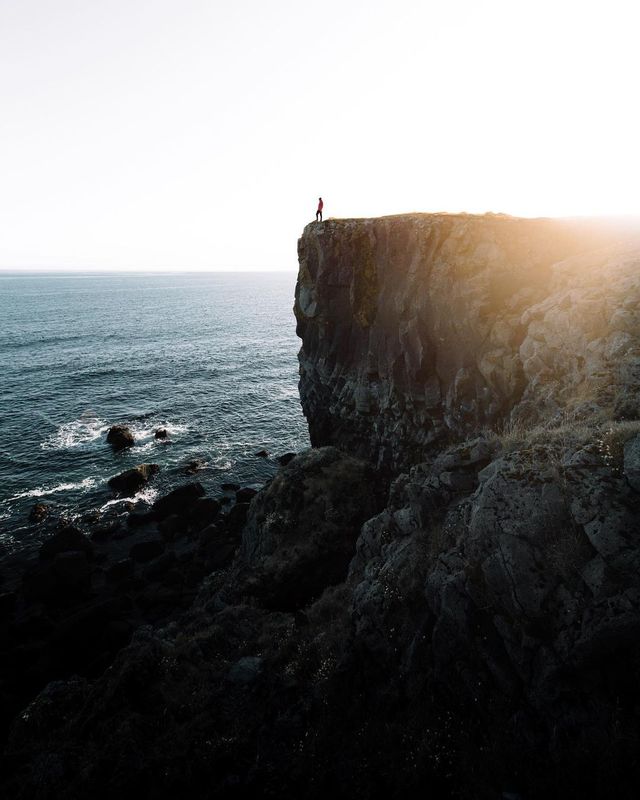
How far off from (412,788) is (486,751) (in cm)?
222

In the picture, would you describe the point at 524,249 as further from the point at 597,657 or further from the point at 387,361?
the point at 597,657

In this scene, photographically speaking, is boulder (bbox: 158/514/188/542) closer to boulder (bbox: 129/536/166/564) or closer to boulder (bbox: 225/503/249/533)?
boulder (bbox: 129/536/166/564)

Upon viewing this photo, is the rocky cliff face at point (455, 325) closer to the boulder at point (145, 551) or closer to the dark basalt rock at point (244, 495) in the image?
the dark basalt rock at point (244, 495)

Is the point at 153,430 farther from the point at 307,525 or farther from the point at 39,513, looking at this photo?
the point at 307,525

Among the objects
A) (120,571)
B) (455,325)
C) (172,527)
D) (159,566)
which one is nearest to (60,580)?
(120,571)

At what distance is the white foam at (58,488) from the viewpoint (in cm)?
4444

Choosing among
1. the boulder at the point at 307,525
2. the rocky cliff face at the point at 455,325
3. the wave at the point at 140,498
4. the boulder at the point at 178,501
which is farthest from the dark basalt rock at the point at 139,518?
the rocky cliff face at the point at 455,325

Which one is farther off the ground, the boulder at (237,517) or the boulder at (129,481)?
the boulder at (129,481)

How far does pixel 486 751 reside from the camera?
11375 mm

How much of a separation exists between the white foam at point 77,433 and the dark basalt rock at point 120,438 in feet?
9.55

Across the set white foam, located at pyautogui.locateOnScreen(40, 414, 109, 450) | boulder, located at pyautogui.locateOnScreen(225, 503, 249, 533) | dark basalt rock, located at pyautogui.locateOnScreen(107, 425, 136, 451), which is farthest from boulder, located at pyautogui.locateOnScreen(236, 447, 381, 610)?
white foam, located at pyautogui.locateOnScreen(40, 414, 109, 450)

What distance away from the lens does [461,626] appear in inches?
525

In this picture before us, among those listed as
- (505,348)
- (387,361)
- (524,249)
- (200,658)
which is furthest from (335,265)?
(200,658)

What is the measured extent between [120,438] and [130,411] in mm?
13519
